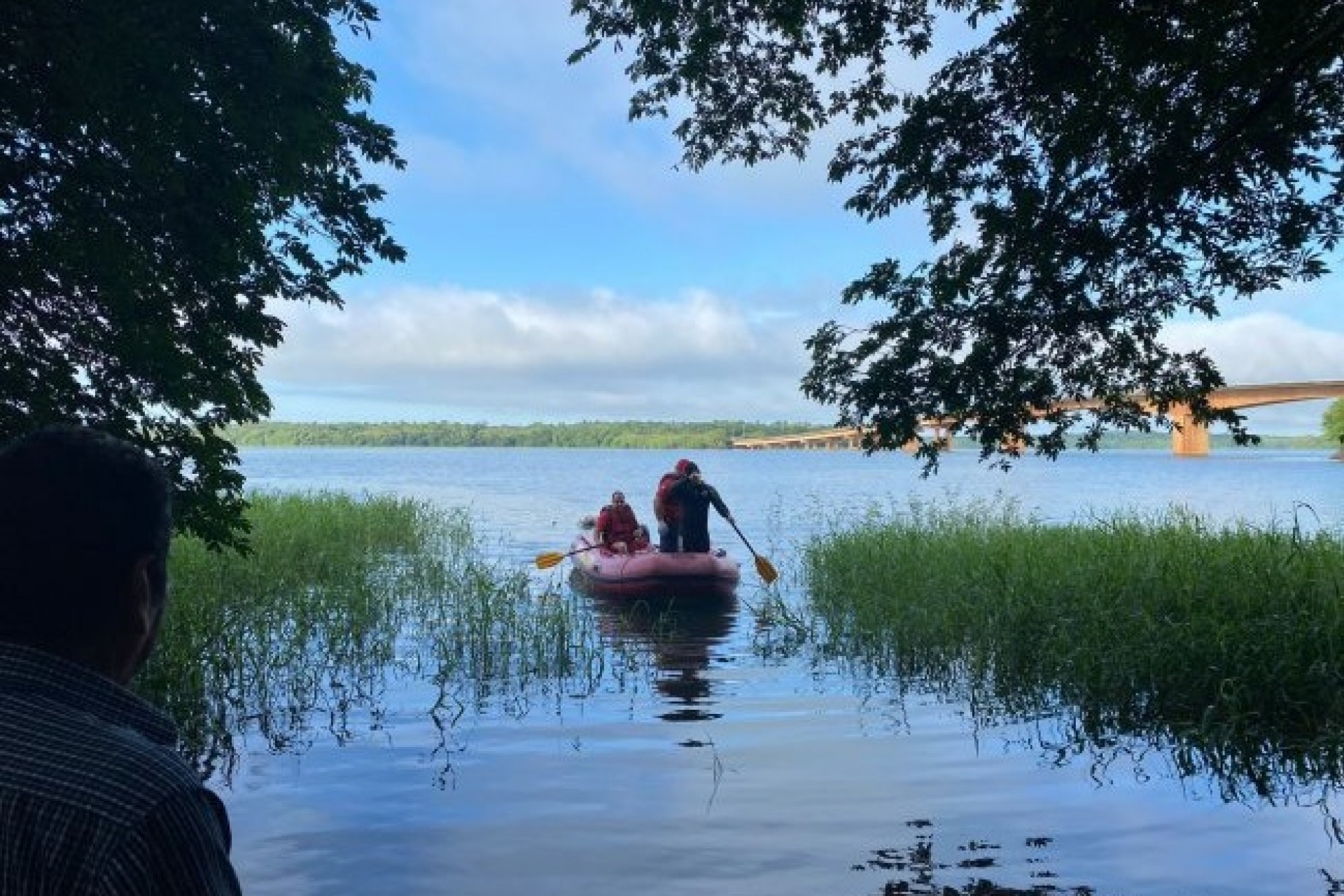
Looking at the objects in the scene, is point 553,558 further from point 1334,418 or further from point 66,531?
point 1334,418

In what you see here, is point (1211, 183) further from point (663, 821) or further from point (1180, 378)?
point (663, 821)

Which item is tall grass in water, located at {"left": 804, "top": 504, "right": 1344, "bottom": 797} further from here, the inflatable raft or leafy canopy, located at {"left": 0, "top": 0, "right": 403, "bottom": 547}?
leafy canopy, located at {"left": 0, "top": 0, "right": 403, "bottom": 547}

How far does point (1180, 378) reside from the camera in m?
8.08

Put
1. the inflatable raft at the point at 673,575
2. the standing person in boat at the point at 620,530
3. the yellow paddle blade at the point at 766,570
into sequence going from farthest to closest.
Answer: the standing person in boat at the point at 620,530 < the yellow paddle blade at the point at 766,570 < the inflatable raft at the point at 673,575

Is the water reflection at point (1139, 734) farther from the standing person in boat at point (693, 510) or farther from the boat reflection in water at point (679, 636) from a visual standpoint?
the standing person in boat at point (693, 510)

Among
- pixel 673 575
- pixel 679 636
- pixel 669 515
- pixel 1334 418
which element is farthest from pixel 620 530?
pixel 1334 418

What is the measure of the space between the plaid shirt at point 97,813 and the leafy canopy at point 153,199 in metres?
6.18

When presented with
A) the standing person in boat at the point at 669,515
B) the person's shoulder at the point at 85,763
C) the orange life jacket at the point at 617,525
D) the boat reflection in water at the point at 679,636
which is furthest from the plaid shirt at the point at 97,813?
the orange life jacket at the point at 617,525

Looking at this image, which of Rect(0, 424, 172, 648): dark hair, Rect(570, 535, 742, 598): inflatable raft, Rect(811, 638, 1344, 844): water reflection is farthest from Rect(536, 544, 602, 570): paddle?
Rect(0, 424, 172, 648): dark hair

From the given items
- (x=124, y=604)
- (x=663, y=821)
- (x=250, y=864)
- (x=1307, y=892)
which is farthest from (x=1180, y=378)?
(x=124, y=604)

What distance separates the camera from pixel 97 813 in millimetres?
1304

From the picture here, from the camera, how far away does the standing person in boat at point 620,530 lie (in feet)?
62.6

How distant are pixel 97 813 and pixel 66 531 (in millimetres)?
379

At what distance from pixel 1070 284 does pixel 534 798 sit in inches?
203
